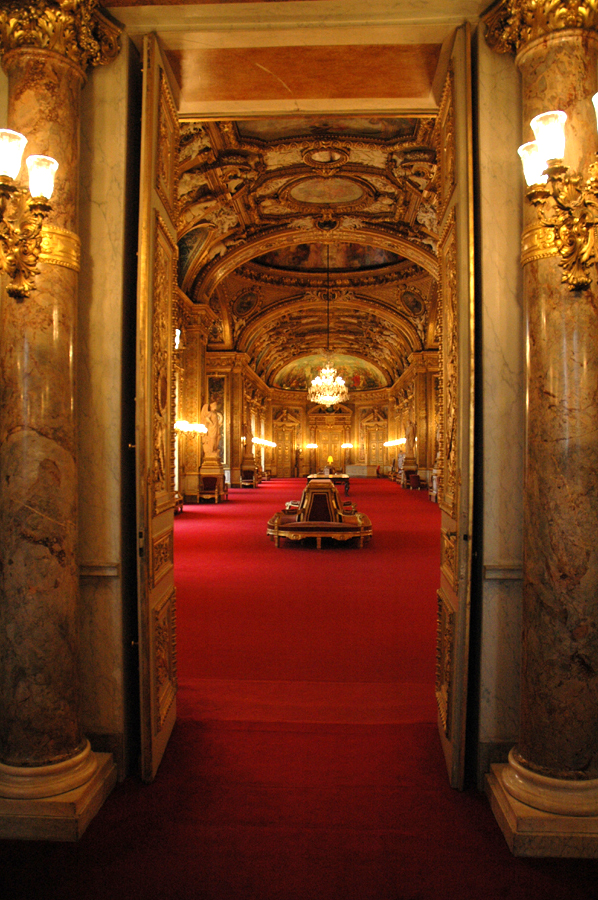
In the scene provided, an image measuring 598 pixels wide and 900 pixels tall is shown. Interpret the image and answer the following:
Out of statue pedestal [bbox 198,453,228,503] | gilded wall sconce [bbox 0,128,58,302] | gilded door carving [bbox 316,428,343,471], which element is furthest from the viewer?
gilded door carving [bbox 316,428,343,471]

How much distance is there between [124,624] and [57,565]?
0.54 m

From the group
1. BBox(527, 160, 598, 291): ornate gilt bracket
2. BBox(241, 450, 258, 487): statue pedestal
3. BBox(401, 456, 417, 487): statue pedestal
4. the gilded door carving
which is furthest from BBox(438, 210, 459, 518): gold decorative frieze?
the gilded door carving

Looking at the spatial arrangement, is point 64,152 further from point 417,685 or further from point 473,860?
point 417,685

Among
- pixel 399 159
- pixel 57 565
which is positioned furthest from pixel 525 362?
pixel 399 159

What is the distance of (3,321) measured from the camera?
Answer: 2.68 meters

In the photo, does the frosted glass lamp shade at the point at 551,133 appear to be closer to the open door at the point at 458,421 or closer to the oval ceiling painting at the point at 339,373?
the open door at the point at 458,421

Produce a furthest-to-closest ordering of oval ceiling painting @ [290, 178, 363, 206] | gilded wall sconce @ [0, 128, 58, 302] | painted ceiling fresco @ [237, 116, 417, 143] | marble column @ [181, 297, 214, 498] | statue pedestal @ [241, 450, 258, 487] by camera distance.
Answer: statue pedestal @ [241, 450, 258, 487]
marble column @ [181, 297, 214, 498]
oval ceiling painting @ [290, 178, 363, 206]
painted ceiling fresco @ [237, 116, 417, 143]
gilded wall sconce @ [0, 128, 58, 302]

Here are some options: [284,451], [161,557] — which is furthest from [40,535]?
[284,451]

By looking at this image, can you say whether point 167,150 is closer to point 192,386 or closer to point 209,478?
point 192,386

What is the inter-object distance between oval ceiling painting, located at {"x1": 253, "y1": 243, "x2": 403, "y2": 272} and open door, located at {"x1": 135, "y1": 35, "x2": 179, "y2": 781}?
1890 cm

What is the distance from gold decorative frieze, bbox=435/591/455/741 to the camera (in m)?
3.03

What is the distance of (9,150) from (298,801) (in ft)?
9.94

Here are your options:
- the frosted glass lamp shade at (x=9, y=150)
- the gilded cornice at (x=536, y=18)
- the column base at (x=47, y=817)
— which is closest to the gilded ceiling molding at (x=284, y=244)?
the gilded cornice at (x=536, y=18)

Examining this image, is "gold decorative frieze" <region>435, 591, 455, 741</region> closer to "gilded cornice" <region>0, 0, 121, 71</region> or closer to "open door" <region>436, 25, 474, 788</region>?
"open door" <region>436, 25, 474, 788</region>
